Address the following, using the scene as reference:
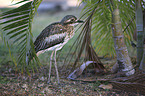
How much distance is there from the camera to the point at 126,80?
250cm

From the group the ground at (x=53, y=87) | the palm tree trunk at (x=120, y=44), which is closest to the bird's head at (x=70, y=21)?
the palm tree trunk at (x=120, y=44)

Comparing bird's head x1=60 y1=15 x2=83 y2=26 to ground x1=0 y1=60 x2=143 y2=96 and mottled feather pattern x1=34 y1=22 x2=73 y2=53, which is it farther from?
ground x1=0 y1=60 x2=143 y2=96

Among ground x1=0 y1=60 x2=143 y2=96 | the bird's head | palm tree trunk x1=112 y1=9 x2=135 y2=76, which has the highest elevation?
the bird's head

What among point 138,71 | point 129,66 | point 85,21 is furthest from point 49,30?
point 138,71

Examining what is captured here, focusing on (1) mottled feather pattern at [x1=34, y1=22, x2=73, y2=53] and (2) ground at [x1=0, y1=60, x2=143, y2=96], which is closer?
(2) ground at [x1=0, y1=60, x2=143, y2=96]

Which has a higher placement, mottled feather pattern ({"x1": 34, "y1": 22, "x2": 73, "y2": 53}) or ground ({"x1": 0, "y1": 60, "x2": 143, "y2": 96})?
mottled feather pattern ({"x1": 34, "y1": 22, "x2": 73, "y2": 53})

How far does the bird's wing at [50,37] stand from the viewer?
274cm

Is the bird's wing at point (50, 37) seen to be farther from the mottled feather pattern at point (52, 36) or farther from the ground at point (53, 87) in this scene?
the ground at point (53, 87)

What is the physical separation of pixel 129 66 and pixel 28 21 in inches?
76.1

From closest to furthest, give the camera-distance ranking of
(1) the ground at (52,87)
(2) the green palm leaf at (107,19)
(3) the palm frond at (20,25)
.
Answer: (3) the palm frond at (20,25) < (1) the ground at (52,87) < (2) the green palm leaf at (107,19)

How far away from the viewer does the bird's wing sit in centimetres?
274

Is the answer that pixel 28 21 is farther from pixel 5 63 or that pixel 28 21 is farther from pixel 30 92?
pixel 5 63

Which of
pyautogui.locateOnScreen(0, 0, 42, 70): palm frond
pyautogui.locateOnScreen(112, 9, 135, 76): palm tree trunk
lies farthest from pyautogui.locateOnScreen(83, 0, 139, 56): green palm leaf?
pyautogui.locateOnScreen(0, 0, 42, 70): palm frond

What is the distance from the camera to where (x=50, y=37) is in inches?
110
